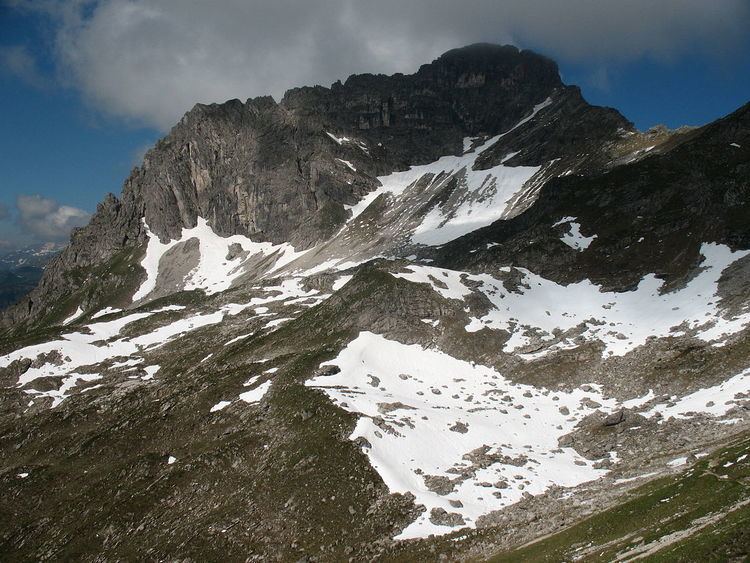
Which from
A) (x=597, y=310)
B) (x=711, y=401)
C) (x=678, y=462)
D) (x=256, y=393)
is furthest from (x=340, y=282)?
(x=678, y=462)

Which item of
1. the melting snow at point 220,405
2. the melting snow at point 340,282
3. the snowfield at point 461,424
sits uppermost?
the melting snow at point 340,282

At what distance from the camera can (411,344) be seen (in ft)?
216

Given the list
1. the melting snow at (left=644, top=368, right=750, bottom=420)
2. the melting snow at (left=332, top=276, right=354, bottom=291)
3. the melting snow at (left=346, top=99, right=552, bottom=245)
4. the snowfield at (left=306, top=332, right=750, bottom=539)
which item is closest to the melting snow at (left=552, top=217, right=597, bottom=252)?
the snowfield at (left=306, top=332, right=750, bottom=539)

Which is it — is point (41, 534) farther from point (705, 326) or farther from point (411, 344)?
point (705, 326)

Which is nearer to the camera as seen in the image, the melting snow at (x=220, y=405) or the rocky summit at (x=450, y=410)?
the rocky summit at (x=450, y=410)

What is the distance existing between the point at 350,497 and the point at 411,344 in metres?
31.8

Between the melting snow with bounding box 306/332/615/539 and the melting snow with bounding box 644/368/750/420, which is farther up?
the melting snow with bounding box 306/332/615/539

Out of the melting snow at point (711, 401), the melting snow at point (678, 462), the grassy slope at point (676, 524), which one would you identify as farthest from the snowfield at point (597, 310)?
the grassy slope at point (676, 524)

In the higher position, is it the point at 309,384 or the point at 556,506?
the point at 309,384

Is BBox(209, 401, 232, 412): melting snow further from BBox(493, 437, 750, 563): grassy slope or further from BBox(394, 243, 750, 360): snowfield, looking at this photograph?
BBox(493, 437, 750, 563): grassy slope

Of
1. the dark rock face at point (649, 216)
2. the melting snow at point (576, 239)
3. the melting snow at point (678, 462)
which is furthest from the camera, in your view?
the melting snow at point (576, 239)

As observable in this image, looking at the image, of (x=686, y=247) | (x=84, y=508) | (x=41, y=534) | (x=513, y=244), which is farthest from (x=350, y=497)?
(x=513, y=244)

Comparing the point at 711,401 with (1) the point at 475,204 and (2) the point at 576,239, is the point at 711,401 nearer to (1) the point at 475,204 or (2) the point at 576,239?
(2) the point at 576,239

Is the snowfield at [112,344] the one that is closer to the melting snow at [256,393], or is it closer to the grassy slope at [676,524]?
the melting snow at [256,393]
